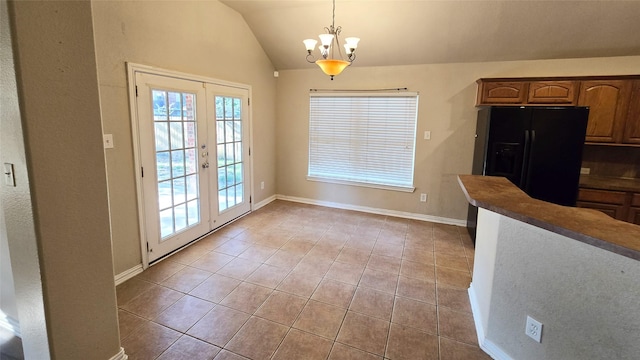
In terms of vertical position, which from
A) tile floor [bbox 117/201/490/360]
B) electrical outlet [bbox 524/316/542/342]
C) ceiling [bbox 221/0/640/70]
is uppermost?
ceiling [bbox 221/0/640/70]

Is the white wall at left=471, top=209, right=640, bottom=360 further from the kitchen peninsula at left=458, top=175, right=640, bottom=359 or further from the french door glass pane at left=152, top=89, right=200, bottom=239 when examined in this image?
the french door glass pane at left=152, top=89, right=200, bottom=239

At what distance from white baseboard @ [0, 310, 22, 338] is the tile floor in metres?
0.59

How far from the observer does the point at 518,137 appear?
11.3ft

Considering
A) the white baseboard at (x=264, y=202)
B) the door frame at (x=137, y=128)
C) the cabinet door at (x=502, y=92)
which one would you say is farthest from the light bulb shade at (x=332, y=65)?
the white baseboard at (x=264, y=202)

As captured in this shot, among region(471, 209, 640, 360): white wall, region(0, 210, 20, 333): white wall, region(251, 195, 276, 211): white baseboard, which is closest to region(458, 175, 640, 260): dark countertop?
region(471, 209, 640, 360): white wall

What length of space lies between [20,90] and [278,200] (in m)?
4.33

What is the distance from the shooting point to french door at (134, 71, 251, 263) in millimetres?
2961

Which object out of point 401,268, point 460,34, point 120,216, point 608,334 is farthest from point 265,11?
point 608,334

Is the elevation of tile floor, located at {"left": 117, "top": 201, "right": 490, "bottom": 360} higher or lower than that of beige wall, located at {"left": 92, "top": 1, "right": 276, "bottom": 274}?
lower

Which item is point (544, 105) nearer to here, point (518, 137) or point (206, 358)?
point (518, 137)

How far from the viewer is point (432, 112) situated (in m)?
4.38

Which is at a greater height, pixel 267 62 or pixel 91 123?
pixel 267 62

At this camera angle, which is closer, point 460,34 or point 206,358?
point 206,358

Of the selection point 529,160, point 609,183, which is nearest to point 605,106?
point 609,183
